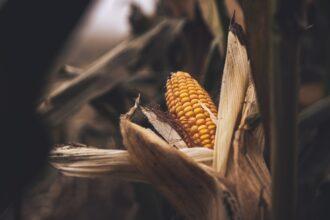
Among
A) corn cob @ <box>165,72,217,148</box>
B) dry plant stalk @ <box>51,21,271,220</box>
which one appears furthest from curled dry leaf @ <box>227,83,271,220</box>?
corn cob @ <box>165,72,217,148</box>

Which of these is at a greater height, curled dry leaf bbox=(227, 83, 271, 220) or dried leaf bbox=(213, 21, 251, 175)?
dried leaf bbox=(213, 21, 251, 175)

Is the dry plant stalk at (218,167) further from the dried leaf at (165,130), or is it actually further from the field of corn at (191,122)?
the dried leaf at (165,130)

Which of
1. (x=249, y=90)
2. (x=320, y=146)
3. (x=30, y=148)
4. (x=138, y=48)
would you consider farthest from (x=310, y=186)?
(x=138, y=48)

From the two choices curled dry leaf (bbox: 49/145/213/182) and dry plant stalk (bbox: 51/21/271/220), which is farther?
curled dry leaf (bbox: 49/145/213/182)

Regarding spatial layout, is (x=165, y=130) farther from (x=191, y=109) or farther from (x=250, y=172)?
(x=250, y=172)

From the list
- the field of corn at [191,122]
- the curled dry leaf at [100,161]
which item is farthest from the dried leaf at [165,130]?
the curled dry leaf at [100,161]

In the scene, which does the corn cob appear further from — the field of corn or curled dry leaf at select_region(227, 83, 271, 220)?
curled dry leaf at select_region(227, 83, 271, 220)

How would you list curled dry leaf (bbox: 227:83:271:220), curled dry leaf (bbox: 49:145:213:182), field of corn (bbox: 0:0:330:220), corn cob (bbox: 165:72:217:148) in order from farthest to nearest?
corn cob (bbox: 165:72:217:148) < curled dry leaf (bbox: 49:145:213:182) < curled dry leaf (bbox: 227:83:271:220) < field of corn (bbox: 0:0:330:220)

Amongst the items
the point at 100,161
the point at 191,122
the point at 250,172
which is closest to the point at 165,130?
the point at 191,122
